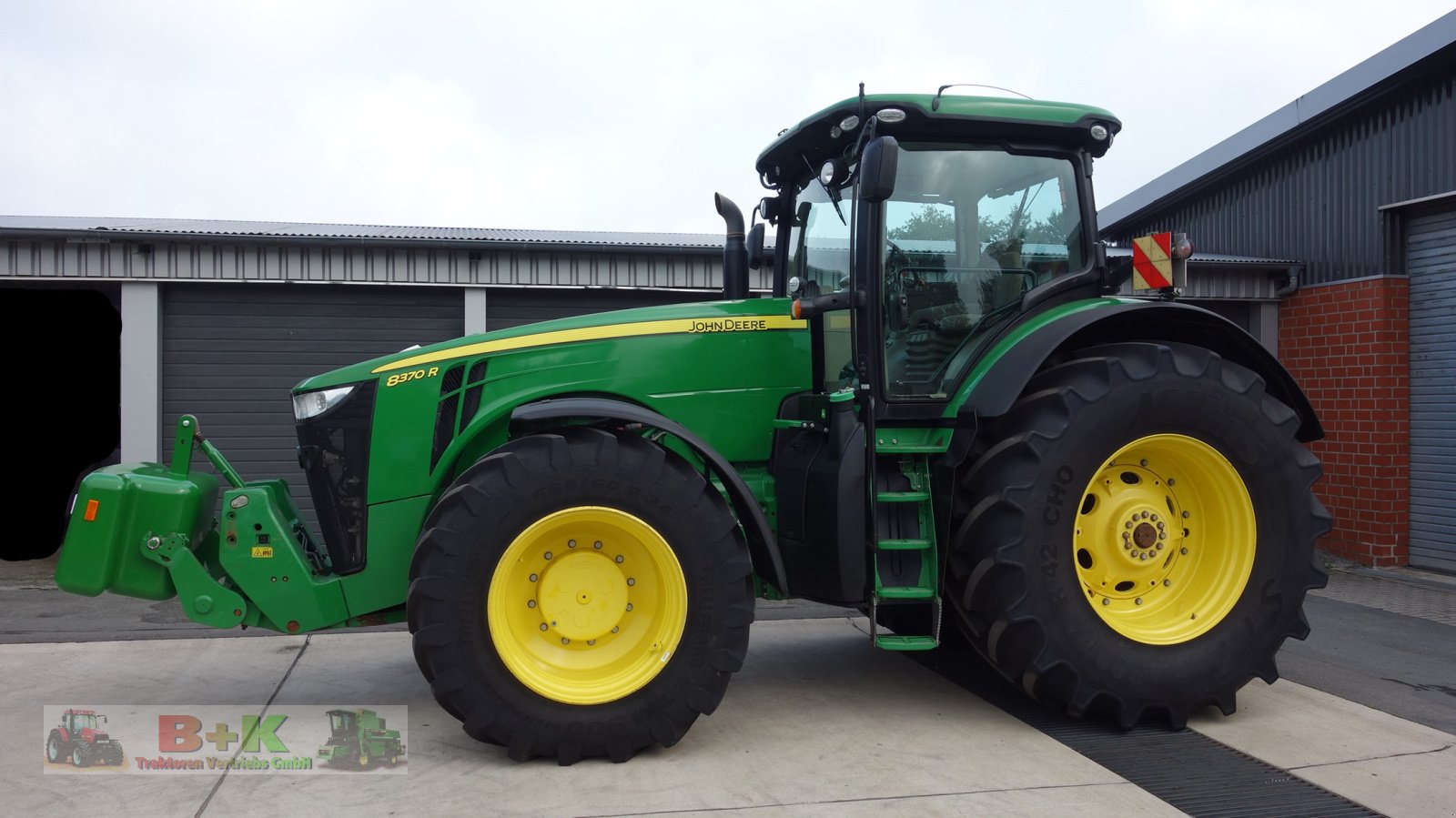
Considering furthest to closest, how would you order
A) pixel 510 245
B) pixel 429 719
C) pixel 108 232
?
pixel 510 245 < pixel 108 232 < pixel 429 719

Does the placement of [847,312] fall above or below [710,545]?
above

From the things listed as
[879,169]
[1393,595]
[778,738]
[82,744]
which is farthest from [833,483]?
[1393,595]

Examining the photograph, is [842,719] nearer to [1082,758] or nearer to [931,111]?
[1082,758]

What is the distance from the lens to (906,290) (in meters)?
4.71

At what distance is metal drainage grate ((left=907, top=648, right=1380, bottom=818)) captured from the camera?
3.67 meters

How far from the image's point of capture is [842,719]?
4695 mm

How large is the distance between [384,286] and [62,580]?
610 cm

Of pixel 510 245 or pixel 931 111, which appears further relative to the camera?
pixel 510 245

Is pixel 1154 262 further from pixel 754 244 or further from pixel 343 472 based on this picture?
pixel 343 472

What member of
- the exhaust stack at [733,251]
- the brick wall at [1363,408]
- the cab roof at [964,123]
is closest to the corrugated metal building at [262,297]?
the brick wall at [1363,408]

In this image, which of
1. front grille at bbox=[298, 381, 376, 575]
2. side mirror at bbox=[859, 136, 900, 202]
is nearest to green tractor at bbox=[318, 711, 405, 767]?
front grille at bbox=[298, 381, 376, 575]

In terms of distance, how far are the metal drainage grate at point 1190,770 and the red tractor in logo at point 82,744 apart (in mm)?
3786

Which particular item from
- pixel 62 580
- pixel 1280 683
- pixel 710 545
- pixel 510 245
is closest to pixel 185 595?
pixel 62 580

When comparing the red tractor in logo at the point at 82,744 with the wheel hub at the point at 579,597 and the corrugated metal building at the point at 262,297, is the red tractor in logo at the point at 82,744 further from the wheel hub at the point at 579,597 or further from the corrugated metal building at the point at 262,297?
the corrugated metal building at the point at 262,297
